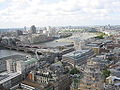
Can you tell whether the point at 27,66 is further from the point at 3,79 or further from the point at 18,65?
the point at 3,79

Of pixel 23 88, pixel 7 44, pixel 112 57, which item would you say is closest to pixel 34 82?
pixel 23 88

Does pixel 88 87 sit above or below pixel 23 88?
above

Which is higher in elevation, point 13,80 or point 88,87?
point 88,87

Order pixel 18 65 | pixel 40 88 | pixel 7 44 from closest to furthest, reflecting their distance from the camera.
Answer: pixel 40 88, pixel 18 65, pixel 7 44

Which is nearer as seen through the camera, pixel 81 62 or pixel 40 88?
pixel 40 88

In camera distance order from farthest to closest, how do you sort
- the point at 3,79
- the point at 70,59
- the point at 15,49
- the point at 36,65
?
the point at 15,49
the point at 70,59
the point at 36,65
the point at 3,79

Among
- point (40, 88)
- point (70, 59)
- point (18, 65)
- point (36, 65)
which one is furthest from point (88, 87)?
point (70, 59)

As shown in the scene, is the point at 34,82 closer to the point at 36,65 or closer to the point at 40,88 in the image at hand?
the point at 40,88

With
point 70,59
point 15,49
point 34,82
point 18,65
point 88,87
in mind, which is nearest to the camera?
point 88,87

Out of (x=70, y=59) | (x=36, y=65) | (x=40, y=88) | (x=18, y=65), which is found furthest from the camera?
(x=70, y=59)
